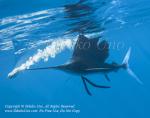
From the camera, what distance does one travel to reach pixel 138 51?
20.7 metres

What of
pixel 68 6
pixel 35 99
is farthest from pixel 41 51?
pixel 68 6

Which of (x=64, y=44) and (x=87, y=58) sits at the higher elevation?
(x=64, y=44)

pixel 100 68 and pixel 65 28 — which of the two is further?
pixel 100 68

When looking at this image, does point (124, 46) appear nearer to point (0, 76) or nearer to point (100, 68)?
point (100, 68)

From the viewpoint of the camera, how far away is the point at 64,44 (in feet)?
50.3

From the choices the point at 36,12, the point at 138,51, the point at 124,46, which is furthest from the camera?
the point at 138,51

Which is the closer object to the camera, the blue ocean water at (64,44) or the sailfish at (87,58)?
the blue ocean water at (64,44)

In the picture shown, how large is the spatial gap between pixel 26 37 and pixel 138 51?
10.9 metres

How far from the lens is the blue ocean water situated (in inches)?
393

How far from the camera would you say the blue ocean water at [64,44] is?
9.98 meters

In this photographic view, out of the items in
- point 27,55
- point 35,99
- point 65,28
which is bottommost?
point 35,99

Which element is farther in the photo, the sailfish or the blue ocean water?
the sailfish

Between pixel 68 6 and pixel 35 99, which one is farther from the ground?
pixel 68 6

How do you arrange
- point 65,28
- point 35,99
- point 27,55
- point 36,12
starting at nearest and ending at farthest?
point 36,12, point 65,28, point 27,55, point 35,99
